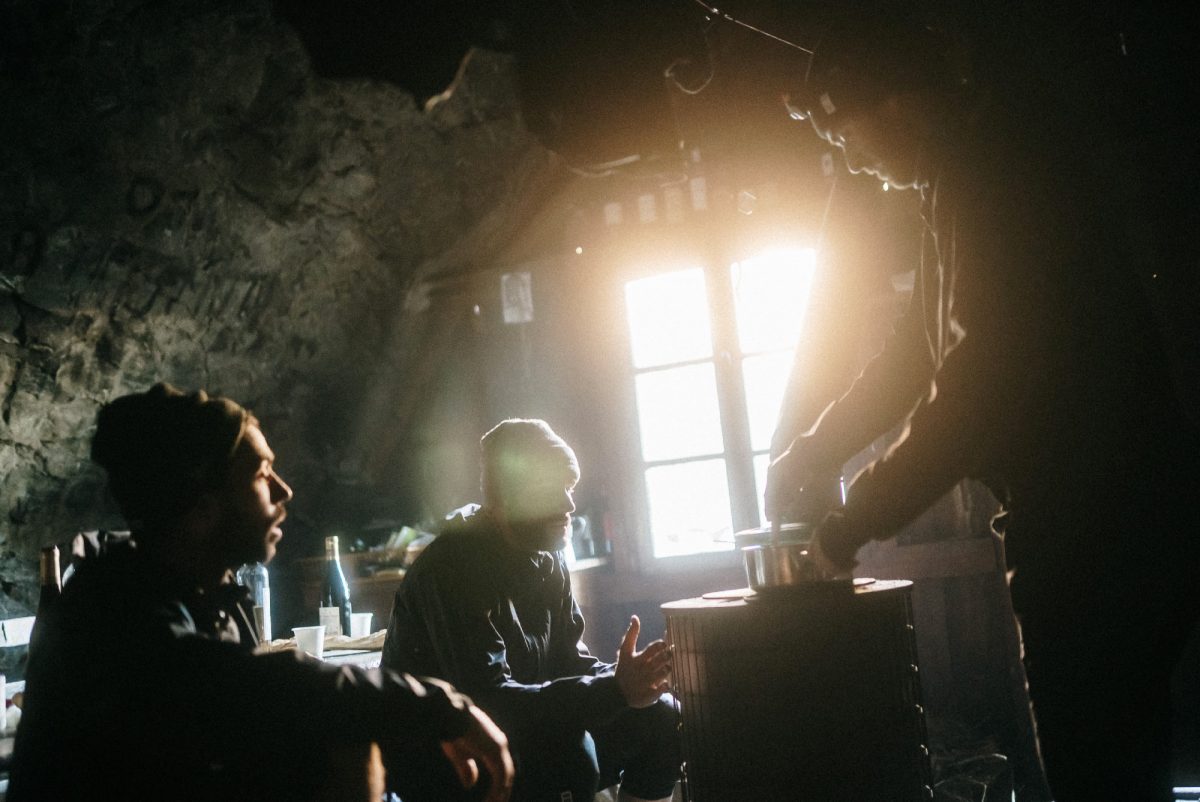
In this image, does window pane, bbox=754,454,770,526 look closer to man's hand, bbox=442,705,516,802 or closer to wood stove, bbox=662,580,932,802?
wood stove, bbox=662,580,932,802

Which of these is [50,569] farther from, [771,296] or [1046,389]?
[771,296]

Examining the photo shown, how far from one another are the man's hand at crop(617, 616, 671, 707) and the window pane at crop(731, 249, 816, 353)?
3.45m

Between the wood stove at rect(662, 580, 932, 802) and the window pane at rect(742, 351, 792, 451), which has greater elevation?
the window pane at rect(742, 351, 792, 451)

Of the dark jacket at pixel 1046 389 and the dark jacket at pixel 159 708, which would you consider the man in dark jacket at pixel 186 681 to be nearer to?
the dark jacket at pixel 159 708

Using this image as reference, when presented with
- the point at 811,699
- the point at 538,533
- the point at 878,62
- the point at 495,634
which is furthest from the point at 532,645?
Result: the point at 878,62

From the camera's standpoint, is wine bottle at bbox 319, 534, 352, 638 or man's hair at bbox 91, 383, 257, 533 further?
wine bottle at bbox 319, 534, 352, 638

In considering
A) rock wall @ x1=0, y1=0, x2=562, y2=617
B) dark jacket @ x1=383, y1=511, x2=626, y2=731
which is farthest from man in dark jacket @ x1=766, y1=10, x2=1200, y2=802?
rock wall @ x1=0, y1=0, x2=562, y2=617

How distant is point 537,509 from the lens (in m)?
3.15

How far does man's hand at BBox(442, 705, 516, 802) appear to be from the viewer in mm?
2031

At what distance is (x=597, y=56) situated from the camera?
322cm

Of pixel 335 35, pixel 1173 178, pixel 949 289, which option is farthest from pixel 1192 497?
pixel 335 35

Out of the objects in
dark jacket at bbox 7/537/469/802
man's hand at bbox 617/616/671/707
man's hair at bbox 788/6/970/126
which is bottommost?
man's hand at bbox 617/616/671/707

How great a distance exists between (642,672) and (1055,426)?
1507 millimetres

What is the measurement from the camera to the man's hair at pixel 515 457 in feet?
10.3
